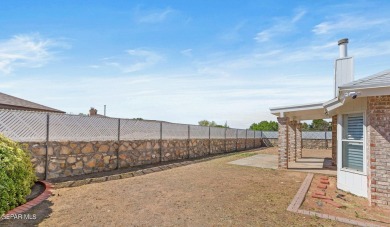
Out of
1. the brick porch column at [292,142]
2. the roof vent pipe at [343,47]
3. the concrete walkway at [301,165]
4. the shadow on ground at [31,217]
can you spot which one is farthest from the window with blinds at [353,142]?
the shadow on ground at [31,217]

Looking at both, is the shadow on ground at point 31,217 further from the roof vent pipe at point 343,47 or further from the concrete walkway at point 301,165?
the roof vent pipe at point 343,47

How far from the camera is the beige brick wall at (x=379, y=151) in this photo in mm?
5477

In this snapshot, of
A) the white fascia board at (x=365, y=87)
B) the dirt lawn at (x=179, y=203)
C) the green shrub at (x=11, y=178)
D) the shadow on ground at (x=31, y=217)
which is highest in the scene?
the white fascia board at (x=365, y=87)

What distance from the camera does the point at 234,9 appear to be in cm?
1034

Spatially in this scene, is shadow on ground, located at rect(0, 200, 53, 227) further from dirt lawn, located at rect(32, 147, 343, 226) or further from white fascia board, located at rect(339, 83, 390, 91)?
white fascia board, located at rect(339, 83, 390, 91)

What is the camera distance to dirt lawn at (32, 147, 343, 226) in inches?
178

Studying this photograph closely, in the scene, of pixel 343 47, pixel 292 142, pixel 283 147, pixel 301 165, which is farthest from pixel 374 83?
pixel 292 142

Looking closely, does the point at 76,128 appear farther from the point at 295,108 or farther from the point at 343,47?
the point at 343,47

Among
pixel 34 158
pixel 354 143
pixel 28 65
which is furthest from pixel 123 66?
pixel 354 143

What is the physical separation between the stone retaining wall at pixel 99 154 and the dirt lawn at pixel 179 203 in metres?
1.64

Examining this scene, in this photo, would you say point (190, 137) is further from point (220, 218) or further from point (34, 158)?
point (220, 218)

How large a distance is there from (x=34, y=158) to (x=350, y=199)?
9.30m

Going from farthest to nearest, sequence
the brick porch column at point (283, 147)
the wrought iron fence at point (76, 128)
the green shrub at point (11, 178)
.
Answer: the brick porch column at point (283, 147), the wrought iron fence at point (76, 128), the green shrub at point (11, 178)

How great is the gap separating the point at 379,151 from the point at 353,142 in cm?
119
